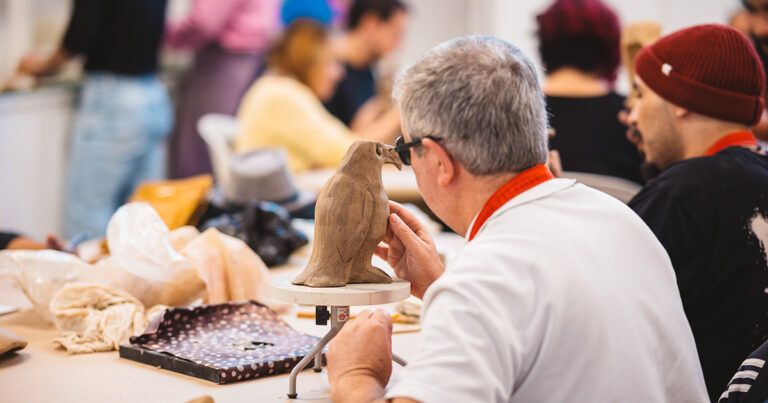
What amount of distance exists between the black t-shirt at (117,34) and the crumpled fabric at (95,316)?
128 inches

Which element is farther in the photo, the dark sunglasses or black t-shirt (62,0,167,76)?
black t-shirt (62,0,167,76)

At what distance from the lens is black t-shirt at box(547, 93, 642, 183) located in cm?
320

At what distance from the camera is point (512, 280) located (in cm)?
118

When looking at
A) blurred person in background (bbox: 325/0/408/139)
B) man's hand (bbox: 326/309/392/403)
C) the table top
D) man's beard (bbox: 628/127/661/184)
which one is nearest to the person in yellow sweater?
the table top

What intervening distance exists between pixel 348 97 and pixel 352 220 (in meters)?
4.03

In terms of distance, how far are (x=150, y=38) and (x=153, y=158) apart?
900 millimetres

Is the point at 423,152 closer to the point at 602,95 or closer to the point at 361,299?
the point at 361,299

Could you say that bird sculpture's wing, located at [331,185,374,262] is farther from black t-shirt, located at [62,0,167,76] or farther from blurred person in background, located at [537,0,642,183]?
black t-shirt, located at [62,0,167,76]

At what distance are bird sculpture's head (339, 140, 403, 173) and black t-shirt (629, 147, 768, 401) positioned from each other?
2.36 ft

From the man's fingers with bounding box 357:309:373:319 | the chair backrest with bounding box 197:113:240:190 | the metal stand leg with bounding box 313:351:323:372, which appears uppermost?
the man's fingers with bounding box 357:309:373:319

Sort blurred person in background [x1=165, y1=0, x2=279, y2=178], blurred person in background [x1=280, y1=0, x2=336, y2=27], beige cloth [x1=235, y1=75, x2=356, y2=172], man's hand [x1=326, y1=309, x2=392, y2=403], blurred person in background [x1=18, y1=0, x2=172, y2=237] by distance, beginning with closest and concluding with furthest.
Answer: man's hand [x1=326, y1=309, x2=392, y2=403]
beige cloth [x1=235, y1=75, x2=356, y2=172]
blurred person in background [x1=280, y1=0, x2=336, y2=27]
blurred person in background [x1=18, y1=0, x2=172, y2=237]
blurred person in background [x1=165, y1=0, x2=279, y2=178]

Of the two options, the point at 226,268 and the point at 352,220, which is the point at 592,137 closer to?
the point at 226,268

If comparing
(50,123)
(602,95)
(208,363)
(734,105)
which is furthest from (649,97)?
(50,123)

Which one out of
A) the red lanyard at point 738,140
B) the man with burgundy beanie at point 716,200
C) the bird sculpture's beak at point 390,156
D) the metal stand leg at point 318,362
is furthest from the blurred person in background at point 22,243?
the red lanyard at point 738,140
